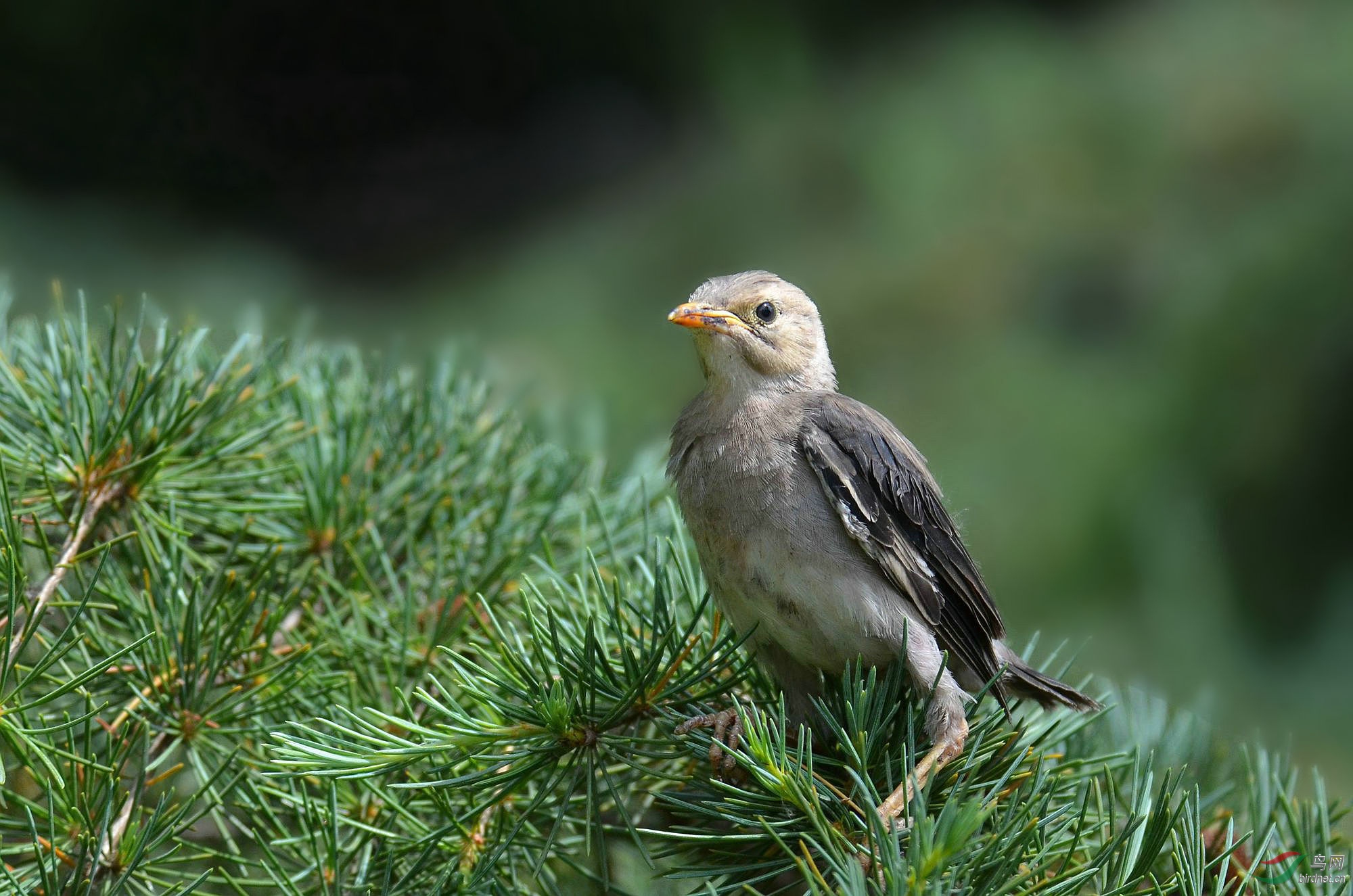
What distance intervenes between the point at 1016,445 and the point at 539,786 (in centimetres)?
283

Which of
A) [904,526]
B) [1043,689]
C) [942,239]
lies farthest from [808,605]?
[942,239]

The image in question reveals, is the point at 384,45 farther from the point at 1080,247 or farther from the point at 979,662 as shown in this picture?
the point at 979,662

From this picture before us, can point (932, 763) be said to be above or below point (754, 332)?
below

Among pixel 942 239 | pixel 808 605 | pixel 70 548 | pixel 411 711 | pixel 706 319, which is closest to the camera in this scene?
pixel 411 711

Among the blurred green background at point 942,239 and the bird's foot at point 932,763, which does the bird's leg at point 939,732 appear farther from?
the blurred green background at point 942,239

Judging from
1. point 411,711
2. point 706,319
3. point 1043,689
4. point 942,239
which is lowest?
point 411,711

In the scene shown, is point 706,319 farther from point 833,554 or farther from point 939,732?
point 939,732

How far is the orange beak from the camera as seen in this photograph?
6.19ft

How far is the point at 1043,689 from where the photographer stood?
61.3 inches

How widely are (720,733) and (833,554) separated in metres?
0.37

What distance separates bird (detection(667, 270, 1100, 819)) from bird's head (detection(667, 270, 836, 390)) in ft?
0.17

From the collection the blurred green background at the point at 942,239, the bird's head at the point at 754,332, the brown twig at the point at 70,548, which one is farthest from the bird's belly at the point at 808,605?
the blurred green background at the point at 942,239

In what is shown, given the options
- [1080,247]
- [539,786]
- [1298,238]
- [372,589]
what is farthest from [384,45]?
[539,786]

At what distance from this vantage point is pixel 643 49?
5066 millimetres
